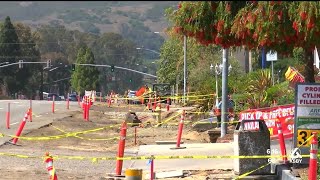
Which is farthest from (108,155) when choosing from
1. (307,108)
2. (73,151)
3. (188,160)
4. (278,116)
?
(307,108)

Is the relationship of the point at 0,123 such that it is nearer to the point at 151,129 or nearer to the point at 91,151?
the point at 151,129

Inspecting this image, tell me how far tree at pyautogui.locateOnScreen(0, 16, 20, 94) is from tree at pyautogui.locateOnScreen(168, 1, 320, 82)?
10126cm

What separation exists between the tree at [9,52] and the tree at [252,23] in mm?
101256

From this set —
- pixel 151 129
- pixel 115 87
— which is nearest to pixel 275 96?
pixel 151 129

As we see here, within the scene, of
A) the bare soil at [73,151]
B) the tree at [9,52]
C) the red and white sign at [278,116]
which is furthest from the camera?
the tree at [9,52]

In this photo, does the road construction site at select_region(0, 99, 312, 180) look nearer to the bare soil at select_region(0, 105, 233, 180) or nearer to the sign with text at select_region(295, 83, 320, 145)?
the bare soil at select_region(0, 105, 233, 180)

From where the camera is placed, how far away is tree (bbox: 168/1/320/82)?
9.33 meters

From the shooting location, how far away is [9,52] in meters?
119

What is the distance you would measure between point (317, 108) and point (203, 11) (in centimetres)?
306

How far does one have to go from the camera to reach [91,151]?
22922mm

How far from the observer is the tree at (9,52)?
11418 cm

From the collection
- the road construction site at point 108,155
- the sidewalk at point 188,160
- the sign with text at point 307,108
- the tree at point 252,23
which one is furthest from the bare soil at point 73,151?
the tree at point 252,23

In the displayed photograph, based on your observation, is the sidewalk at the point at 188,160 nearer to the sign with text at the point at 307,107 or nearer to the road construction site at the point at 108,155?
the road construction site at the point at 108,155

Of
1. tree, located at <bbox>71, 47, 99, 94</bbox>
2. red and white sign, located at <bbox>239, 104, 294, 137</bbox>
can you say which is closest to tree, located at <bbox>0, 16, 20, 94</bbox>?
tree, located at <bbox>71, 47, 99, 94</bbox>
